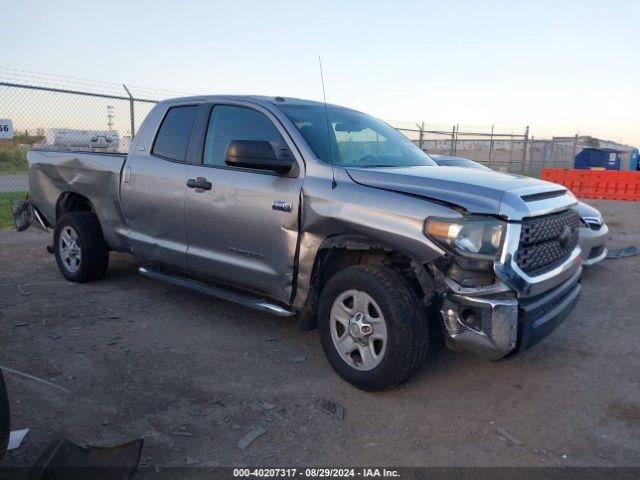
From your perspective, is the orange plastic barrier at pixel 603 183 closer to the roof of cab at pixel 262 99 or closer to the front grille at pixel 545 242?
the front grille at pixel 545 242

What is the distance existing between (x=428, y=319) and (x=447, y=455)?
0.83 metres

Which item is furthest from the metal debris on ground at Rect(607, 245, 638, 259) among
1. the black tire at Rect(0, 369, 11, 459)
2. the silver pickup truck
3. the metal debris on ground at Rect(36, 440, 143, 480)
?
the black tire at Rect(0, 369, 11, 459)

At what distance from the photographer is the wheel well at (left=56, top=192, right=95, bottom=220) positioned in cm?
580

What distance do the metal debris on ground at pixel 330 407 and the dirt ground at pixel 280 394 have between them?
0.10ft

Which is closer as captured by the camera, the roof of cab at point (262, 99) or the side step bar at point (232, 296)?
the side step bar at point (232, 296)

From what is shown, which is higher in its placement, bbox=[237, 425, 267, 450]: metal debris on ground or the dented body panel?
the dented body panel

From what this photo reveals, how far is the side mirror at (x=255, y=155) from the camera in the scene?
3656mm

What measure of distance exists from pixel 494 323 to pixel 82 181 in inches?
172

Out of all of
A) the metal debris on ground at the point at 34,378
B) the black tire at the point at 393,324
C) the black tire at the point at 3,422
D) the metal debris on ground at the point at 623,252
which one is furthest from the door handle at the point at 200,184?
the metal debris on ground at the point at 623,252

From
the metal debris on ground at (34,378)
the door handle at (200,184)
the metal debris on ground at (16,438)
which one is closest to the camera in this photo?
the metal debris on ground at (16,438)

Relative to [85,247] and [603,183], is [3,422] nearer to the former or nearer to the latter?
[85,247]

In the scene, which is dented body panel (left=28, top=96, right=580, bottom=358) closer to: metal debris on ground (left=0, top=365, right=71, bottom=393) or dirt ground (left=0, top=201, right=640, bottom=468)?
dirt ground (left=0, top=201, right=640, bottom=468)

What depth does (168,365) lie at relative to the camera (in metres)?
3.78

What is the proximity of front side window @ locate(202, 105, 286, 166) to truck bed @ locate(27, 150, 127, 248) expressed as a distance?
3.89 ft
